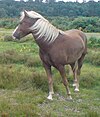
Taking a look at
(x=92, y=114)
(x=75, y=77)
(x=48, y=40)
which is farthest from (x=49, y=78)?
(x=92, y=114)

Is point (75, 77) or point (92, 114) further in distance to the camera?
point (75, 77)

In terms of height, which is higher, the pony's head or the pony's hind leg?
the pony's head

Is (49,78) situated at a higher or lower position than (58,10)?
higher

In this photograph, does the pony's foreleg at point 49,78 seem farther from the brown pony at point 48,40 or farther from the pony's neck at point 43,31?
the pony's neck at point 43,31

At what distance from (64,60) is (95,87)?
2.09m

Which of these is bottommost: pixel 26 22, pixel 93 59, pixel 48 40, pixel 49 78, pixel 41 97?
pixel 93 59

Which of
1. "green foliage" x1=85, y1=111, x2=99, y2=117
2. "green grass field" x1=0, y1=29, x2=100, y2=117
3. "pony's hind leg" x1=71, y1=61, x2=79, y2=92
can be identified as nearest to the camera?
"green foliage" x1=85, y1=111, x2=99, y2=117

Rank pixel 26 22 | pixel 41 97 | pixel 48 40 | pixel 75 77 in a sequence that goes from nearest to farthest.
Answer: pixel 26 22 → pixel 48 40 → pixel 41 97 → pixel 75 77

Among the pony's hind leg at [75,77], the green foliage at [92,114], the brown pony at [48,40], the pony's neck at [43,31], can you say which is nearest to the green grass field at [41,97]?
the green foliage at [92,114]

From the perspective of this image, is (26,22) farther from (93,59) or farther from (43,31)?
(93,59)

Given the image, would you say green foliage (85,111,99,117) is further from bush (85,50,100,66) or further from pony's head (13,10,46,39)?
bush (85,50,100,66)

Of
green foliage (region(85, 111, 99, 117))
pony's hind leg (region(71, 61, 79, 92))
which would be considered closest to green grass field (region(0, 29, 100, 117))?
green foliage (region(85, 111, 99, 117))

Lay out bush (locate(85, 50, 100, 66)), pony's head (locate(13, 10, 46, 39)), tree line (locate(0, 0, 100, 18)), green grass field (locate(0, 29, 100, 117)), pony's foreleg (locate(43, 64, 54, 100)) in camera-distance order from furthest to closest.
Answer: tree line (locate(0, 0, 100, 18))
bush (locate(85, 50, 100, 66))
pony's foreleg (locate(43, 64, 54, 100))
pony's head (locate(13, 10, 46, 39))
green grass field (locate(0, 29, 100, 117))

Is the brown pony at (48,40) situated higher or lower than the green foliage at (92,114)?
higher
